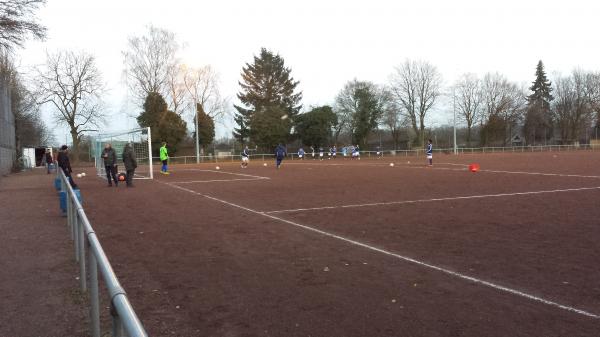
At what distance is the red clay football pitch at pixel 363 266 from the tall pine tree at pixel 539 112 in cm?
7901

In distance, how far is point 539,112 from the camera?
82.3 metres

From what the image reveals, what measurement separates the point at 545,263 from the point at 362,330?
350cm

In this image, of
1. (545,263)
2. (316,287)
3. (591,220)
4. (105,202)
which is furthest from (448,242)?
(105,202)

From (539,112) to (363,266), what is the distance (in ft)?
289

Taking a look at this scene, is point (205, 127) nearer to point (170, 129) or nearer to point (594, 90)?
point (170, 129)

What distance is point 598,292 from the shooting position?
16.5 feet

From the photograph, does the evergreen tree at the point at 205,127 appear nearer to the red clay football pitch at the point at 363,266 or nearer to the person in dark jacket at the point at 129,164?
the person in dark jacket at the point at 129,164

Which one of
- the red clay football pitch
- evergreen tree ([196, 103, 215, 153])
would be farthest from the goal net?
evergreen tree ([196, 103, 215, 153])

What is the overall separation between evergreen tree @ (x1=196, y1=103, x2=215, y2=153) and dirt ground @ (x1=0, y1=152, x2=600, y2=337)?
157 ft

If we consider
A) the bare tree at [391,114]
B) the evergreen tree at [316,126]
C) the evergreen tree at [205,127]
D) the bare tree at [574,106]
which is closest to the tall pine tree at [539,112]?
the bare tree at [574,106]

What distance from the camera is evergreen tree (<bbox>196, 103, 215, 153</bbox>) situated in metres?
58.9

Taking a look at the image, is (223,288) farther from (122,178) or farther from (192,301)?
(122,178)

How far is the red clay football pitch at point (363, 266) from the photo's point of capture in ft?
14.3

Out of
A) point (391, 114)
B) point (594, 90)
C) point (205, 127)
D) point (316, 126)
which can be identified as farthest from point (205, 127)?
point (594, 90)
